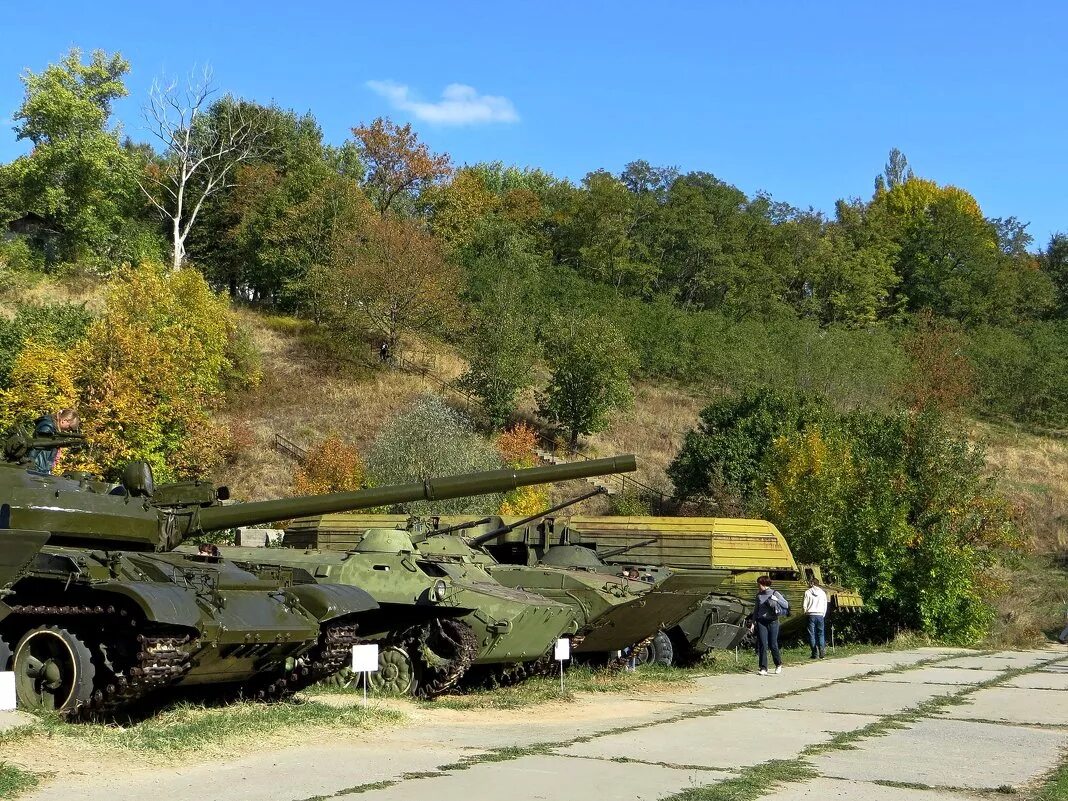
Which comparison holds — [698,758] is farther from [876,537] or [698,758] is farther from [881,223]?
[881,223]

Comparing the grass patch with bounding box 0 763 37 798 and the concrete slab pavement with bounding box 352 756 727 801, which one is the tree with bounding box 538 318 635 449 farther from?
the grass patch with bounding box 0 763 37 798

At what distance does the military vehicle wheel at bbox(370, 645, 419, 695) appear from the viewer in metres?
15.5

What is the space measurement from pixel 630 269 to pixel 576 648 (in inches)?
2202

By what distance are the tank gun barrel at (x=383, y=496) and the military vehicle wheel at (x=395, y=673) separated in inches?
87.9

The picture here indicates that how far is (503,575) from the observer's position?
18031 millimetres

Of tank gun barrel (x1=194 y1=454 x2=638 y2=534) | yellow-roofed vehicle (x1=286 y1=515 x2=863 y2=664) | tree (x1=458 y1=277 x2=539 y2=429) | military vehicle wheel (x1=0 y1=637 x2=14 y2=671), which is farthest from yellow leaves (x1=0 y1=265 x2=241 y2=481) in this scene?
military vehicle wheel (x1=0 y1=637 x2=14 y2=671)

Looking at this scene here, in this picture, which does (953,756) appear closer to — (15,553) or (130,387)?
(15,553)

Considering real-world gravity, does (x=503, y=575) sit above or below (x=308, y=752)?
above

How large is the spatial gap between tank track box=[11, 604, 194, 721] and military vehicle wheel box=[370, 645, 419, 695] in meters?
4.21

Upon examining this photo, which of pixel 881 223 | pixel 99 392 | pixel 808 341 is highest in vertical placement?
pixel 881 223

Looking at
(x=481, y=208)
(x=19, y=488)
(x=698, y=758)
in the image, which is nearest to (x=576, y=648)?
(x=698, y=758)

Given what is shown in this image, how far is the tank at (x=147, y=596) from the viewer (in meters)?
11.3

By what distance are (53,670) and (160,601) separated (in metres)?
1.39

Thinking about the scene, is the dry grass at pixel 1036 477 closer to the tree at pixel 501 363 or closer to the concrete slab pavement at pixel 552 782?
the tree at pixel 501 363
